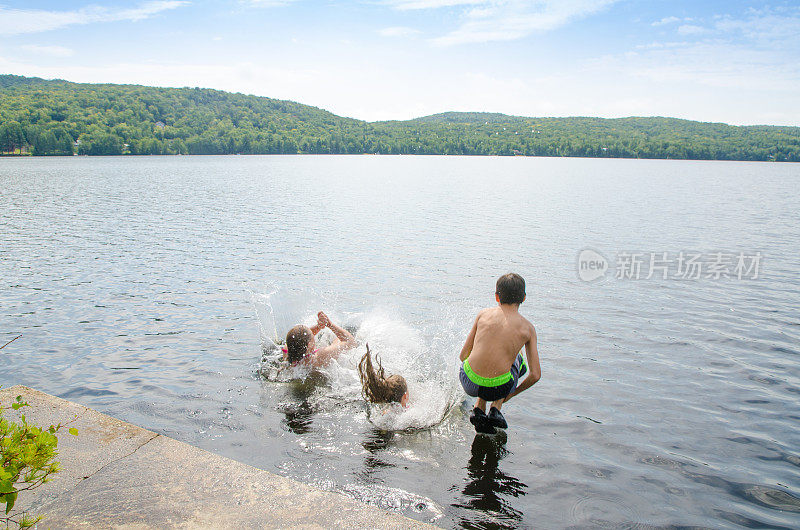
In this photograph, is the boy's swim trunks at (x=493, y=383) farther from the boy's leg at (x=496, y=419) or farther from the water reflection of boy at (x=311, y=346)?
the water reflection of boy at (x=311, y=346)

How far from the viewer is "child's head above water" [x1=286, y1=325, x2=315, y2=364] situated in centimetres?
880

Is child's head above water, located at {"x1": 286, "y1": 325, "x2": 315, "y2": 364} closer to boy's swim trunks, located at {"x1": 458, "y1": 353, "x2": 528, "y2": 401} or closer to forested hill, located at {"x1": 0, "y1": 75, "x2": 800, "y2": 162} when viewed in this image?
boy's swim trunks, located at {"x1": 458, "y1": 353, "x2": 528, "y2": 401}

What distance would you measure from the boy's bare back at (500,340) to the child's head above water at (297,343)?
3.64m

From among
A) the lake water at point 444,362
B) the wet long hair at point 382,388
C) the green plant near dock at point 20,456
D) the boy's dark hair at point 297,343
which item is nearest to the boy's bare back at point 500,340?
the lake water at point 444,362

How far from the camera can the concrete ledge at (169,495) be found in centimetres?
396

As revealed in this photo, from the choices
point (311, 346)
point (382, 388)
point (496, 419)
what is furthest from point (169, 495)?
point (311, 346)

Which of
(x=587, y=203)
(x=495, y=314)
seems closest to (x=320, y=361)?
(x=495, y=314)

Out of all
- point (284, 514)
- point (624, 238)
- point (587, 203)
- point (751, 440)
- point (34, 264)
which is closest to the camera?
point (284, 514)

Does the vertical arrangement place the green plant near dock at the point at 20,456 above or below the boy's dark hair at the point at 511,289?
below

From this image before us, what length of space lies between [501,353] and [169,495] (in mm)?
3740

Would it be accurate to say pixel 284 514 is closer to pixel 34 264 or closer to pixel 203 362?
pixel 203 362

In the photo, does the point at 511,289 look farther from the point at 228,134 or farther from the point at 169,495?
the point at 228,134

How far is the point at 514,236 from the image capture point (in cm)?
2411

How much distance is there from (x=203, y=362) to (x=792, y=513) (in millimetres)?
8988
